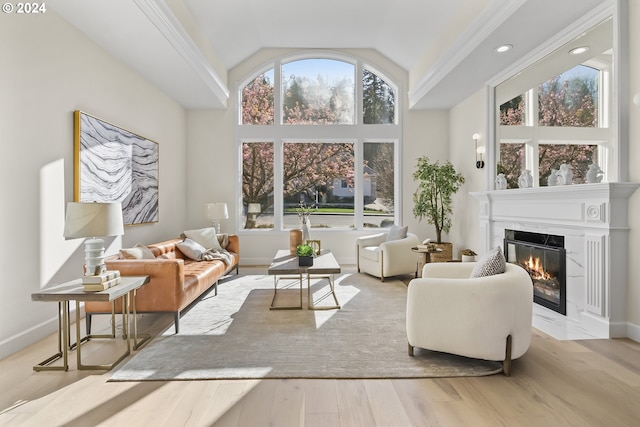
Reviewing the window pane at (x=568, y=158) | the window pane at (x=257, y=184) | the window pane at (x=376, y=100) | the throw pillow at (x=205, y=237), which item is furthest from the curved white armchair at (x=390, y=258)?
the window pane at (x=376, y=100)

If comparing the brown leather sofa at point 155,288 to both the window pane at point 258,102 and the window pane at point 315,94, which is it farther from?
the window pane at point 315,94

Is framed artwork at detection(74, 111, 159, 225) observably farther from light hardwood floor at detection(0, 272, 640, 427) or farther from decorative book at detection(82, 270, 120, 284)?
light hardwood floor at detection(0, 272, 640, 427)

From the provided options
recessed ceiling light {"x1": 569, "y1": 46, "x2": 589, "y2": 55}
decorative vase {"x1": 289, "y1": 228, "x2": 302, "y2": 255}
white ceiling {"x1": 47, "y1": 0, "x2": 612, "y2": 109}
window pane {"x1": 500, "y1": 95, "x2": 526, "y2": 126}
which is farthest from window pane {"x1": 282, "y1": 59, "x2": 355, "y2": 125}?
recessed ceiling light {"x1": 569, "y1": 46, "x2": 589, "y2": 55}

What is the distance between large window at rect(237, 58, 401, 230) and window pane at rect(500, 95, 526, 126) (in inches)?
90.7

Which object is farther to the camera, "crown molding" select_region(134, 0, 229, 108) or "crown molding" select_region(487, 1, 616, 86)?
"crown molding" select_region(134, 0, 229, 108)

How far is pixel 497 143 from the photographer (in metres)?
5.13

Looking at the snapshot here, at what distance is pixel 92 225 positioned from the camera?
2.65 meters

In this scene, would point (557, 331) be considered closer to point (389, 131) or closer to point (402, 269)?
point (402, 269)

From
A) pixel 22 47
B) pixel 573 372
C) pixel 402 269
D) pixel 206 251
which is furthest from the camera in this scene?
pixel 402 269

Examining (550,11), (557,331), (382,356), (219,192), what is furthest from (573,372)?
(219,192)

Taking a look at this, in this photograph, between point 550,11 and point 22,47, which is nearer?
point 22,47

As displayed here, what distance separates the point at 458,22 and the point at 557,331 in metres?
3.76

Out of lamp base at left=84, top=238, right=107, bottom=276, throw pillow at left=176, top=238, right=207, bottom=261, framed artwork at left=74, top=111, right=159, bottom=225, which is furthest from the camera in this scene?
throw pillow at left=176, top=238, right=207, bottom=261

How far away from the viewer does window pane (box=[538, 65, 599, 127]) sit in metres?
3.40
